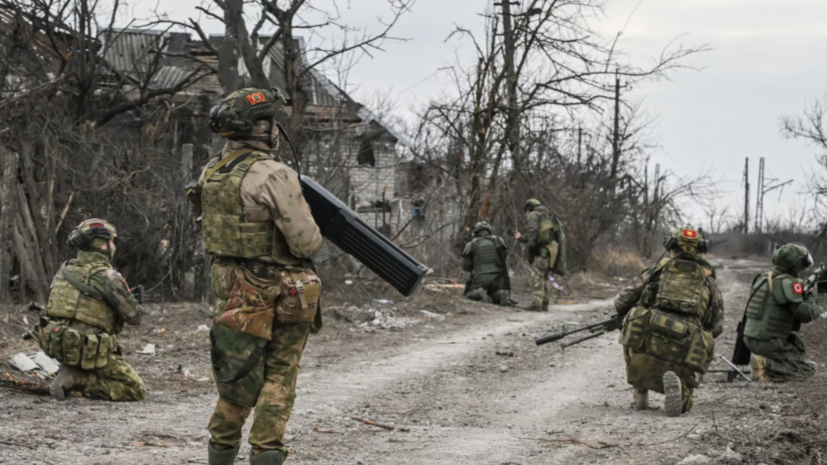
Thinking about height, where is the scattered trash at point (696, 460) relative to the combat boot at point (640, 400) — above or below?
above

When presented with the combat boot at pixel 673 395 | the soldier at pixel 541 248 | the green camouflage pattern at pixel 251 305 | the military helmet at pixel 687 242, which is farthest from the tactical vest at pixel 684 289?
the soldier at pixel 541 248

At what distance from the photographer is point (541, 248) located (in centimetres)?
1655

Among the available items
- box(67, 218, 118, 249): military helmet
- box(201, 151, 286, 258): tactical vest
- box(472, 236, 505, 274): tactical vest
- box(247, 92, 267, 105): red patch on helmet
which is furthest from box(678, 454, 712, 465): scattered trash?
box(472, 236, 505, 274): tactical vest

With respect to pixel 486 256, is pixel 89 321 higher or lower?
lower

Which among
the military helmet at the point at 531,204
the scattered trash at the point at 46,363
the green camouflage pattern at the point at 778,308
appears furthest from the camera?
the military helmet at the point at 531,204

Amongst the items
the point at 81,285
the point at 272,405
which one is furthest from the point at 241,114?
the point at 81,285

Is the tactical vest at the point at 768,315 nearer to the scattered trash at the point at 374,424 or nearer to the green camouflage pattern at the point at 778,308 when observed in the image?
the green camouflage pattern at the point at 778,308

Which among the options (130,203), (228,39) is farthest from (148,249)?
(228,39)

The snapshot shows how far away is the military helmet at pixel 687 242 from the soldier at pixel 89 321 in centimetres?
431

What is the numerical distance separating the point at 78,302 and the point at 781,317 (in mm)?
6295

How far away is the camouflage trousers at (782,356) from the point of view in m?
8.71

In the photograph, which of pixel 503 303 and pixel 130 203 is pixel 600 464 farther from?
pixel 503 303

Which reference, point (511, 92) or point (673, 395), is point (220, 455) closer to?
point (673, 395)

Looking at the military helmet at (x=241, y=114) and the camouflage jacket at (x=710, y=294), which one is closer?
the military helmet at (x=241, y=114)
